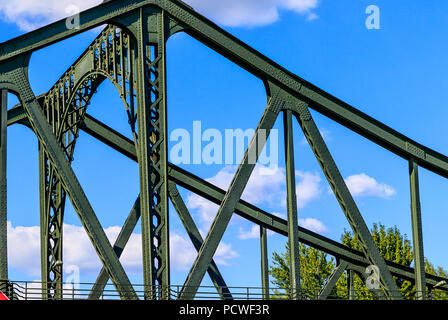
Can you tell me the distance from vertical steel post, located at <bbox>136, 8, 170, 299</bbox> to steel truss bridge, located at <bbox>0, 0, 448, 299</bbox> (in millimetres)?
34

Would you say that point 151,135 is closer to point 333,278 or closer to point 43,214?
point 43,214

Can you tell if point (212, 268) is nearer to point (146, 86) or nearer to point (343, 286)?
point (146, 86)

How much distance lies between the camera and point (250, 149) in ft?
105

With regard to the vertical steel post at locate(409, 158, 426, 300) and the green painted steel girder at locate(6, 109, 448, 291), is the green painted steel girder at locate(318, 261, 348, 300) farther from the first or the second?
the vertical steel post at locate(409, 158, 426, 300)

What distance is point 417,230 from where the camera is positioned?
3666 cm

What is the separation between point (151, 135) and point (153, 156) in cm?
71

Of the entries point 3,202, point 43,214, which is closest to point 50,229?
point 43,214

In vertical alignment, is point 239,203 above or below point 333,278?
above

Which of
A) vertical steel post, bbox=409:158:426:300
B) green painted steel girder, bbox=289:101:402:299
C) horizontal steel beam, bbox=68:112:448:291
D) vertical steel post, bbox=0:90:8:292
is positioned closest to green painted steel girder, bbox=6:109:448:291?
horizontal steel beam, bbox=68:112:448:291

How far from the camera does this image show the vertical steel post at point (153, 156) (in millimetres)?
29172

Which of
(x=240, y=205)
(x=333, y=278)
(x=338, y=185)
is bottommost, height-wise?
(x=333, y=278)

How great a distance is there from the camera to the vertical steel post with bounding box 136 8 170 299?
2917cm

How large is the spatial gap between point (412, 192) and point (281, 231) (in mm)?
9934
